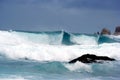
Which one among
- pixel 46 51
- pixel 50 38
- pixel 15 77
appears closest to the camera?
pixel 15 77

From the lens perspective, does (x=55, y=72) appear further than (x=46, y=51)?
No

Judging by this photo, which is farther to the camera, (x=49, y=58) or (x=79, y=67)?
(x=49, y=58)

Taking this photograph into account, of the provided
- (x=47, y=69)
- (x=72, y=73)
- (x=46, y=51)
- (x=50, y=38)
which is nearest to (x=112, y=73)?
(x=72, y=73)

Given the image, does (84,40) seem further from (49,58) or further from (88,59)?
(88,59)

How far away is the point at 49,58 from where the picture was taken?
64.7 ft

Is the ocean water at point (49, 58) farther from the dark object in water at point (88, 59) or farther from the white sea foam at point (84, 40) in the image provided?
the dark object in water at point (88, 59)

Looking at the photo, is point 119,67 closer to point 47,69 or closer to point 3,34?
point 47,69

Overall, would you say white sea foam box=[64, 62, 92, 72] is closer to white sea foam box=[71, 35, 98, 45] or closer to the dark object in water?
the dark object in water

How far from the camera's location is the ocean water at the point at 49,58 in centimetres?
1193

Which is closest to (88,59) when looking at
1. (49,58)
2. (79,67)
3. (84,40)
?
(79,67)

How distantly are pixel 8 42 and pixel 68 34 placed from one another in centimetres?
975

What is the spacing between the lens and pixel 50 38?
100ft

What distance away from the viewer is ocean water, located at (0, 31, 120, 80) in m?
11.9

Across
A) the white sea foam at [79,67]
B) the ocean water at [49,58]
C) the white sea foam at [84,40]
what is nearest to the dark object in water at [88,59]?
the ocean water at [49,58]
